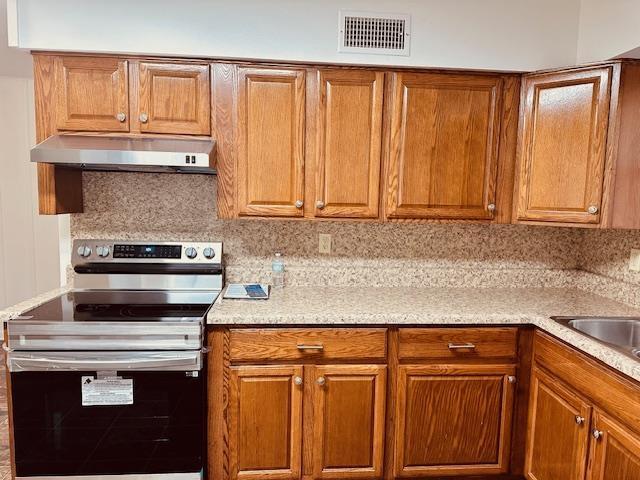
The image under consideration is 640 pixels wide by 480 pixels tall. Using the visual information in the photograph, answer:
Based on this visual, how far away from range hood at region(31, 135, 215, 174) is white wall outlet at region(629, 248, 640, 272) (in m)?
2.02

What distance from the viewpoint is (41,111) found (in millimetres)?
1966

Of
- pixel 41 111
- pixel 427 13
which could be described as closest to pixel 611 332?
pixel 427 13

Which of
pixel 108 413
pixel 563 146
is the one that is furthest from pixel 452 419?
pixel 108 413

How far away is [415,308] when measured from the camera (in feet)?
6.50

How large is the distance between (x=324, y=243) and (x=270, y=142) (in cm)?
65

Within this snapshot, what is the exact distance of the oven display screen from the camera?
225cm

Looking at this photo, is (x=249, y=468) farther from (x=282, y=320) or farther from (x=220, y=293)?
(x=220, y=293)

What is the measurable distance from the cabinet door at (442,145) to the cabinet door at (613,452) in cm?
104

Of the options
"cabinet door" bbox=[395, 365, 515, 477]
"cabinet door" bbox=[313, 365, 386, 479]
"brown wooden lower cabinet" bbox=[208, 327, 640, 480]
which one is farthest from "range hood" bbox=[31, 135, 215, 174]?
"cabinet door" bbox=[395, 365, 515, 477]

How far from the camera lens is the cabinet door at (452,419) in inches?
75.5

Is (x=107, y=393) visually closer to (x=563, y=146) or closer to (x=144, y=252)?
(x=144, y=252)

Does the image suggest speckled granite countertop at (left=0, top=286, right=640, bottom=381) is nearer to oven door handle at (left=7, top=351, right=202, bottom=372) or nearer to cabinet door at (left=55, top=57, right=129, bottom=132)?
oven door handle at (left=7, top=351, right=202, bottom=372)

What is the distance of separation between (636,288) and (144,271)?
2.40m

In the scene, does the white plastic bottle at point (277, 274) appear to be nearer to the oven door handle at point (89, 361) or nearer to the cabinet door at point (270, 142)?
the cabinet door at point (270, 142)
